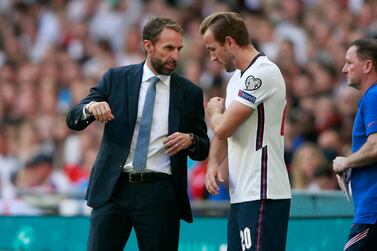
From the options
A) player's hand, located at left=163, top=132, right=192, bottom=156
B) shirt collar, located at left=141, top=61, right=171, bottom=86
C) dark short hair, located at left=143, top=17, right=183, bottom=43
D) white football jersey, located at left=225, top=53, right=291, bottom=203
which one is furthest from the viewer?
A: shirt collar, located at left=141, top=61, right=171, bottom=86

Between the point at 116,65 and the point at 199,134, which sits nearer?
the point at 199,134

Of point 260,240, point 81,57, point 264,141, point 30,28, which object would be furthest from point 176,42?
point 30,28

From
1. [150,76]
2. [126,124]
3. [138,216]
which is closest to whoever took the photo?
[138,216]

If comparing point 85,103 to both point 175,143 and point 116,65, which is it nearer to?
point 175,143

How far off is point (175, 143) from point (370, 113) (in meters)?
1.32

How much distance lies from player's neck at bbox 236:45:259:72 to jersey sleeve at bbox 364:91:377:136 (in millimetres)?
794

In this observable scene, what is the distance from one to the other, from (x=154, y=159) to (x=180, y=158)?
0.21 meters

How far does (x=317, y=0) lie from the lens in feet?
50.9

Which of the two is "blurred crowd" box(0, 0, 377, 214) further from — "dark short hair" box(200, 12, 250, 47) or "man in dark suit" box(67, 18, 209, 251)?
"dark short hair" box(200, 12, 250, 47)

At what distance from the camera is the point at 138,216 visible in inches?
311

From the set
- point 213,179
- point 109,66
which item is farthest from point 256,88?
point 109,66

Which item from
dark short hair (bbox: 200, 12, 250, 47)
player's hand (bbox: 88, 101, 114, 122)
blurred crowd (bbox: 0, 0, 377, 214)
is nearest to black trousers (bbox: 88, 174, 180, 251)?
player's hand (bbox: 88, 101, 114, 122)

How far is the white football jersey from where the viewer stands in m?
7.39

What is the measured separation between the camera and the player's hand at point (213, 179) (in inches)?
301
